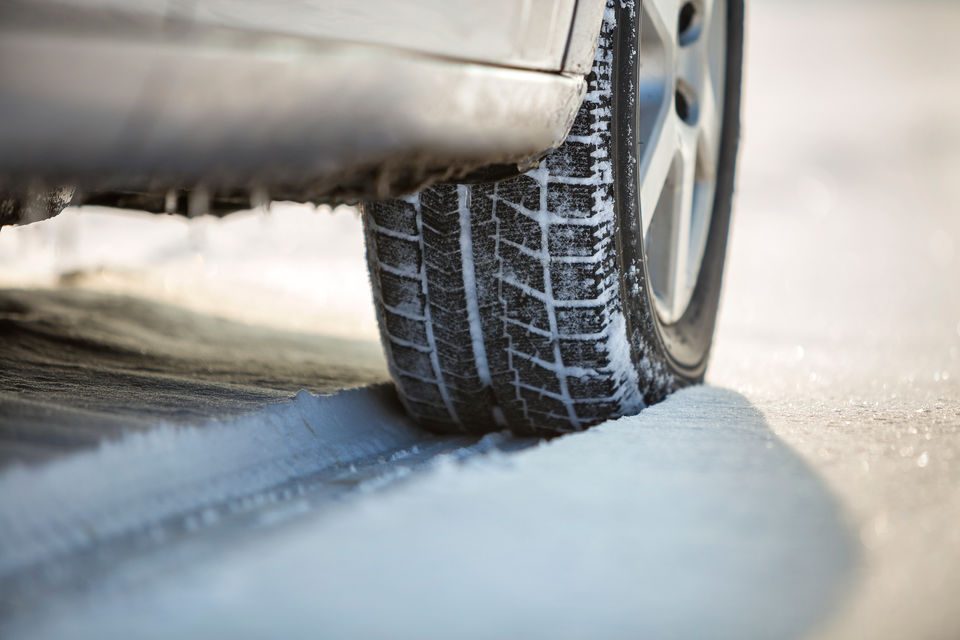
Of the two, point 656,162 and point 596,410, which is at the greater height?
point 656,162

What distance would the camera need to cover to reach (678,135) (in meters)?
1.58

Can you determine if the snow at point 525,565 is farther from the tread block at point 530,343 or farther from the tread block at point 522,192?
the tread block at point 522,192

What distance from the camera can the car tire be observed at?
3.98ft

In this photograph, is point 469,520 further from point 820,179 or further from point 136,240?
point 820,179

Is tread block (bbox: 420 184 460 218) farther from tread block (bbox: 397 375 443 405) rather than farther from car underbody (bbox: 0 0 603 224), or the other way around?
tread block (bbox: 397 375 443 405)

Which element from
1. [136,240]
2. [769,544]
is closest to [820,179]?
[136,240]

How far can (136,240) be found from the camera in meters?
Result: 4.17

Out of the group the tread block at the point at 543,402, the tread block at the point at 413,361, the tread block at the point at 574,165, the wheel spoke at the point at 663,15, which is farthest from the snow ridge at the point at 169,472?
the wheel spoke at the point at 663,15

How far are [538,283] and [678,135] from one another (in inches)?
21.7

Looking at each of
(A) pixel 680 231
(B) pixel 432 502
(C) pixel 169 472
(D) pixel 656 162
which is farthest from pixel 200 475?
(A) pixel 680 231

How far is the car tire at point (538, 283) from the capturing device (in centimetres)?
121

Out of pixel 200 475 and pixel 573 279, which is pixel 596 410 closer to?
pixel 573 279

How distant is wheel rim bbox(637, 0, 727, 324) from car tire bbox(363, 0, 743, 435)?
0.28ft

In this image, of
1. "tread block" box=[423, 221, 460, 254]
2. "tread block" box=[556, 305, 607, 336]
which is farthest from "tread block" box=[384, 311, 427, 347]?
"tread block" box=[556, 305, 607, 336]
